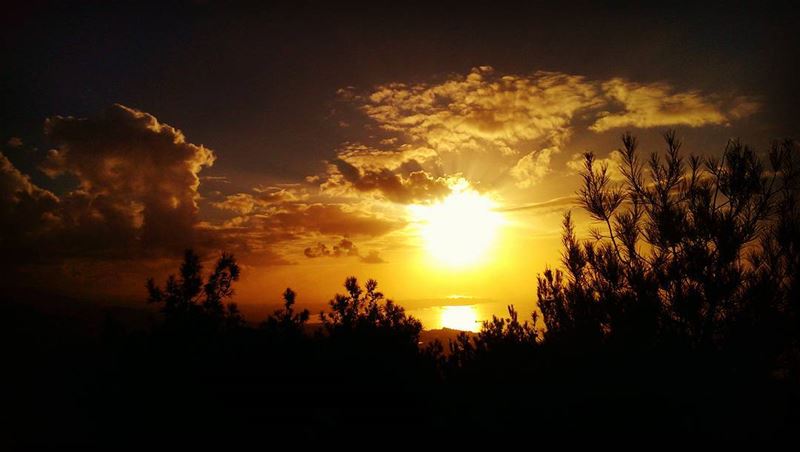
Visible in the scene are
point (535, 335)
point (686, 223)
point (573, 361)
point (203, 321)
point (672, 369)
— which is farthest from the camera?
point (535, 335)

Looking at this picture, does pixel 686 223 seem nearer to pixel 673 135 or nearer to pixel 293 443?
pixel 673 135

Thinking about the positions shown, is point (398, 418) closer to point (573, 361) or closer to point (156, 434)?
point (156, 434)

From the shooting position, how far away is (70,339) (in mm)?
7273

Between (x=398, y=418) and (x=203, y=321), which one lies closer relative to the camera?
(x=398, y=418)

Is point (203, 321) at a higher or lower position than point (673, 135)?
lower

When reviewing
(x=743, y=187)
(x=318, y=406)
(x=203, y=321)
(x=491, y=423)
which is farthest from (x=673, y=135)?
(x=203, y=321)

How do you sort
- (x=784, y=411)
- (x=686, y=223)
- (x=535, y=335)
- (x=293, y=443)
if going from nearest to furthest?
(x=293, y=443)
(x=784, y=411)
(x=686, y=223)
(x=535, y=335)

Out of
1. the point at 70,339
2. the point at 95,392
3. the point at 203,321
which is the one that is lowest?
the point at 95,392

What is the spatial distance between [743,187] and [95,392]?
11.0 m

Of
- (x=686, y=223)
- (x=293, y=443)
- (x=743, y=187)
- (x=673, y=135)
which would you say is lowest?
(x=293, y=443)

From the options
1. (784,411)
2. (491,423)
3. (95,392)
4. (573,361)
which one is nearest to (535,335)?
(573,361)

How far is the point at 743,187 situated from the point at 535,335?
5.08m

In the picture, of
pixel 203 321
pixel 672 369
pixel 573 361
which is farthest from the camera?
pixel 203 321

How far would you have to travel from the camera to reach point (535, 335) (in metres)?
9.17
